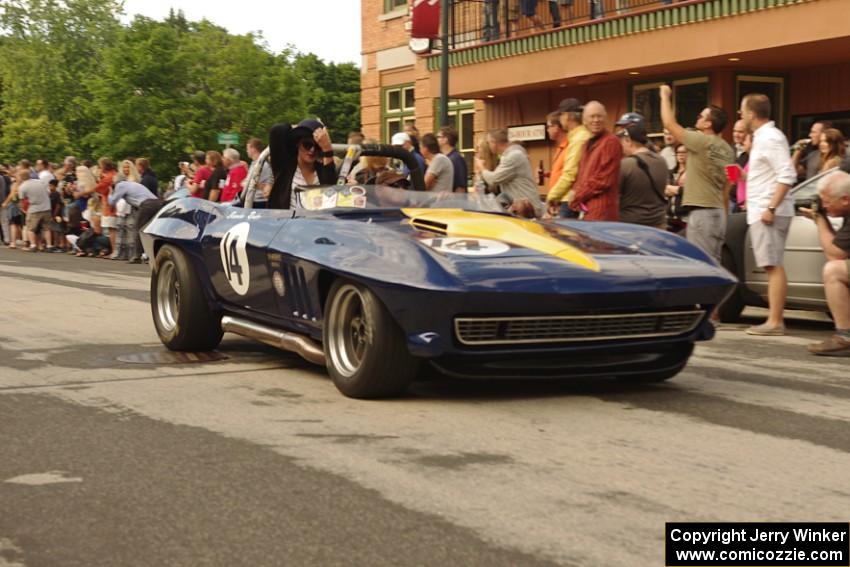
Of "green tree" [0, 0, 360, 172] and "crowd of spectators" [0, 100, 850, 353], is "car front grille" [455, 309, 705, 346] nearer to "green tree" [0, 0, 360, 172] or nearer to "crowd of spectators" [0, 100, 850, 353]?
"crowd of spectators" [0, 100, 850, 353]

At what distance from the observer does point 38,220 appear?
25.8m

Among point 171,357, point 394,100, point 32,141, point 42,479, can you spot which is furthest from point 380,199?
point 32,141

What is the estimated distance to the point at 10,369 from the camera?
7613 mm

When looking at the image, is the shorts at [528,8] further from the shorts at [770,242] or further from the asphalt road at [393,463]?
the asphalt road at [393,463]

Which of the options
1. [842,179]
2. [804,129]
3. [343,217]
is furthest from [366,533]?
[804,129]

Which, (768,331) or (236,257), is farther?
(768,331)

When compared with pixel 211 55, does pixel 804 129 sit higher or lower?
lower

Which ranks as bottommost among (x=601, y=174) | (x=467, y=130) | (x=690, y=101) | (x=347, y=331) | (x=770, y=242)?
(x=347, y=331)

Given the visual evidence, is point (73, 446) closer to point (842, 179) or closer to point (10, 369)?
point (10, 369)

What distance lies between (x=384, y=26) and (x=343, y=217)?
2407cm

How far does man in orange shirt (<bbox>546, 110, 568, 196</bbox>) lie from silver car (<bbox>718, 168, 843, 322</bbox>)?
165 cm

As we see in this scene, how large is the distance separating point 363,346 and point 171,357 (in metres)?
2.24

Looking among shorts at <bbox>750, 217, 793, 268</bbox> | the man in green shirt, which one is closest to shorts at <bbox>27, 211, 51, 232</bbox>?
the man in green shirt

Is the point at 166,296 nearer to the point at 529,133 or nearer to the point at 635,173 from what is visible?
the point at 635,173
